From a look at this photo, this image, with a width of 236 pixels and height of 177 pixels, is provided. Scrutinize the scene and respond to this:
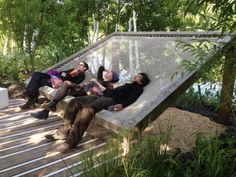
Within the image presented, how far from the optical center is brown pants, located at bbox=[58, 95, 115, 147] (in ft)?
10.7

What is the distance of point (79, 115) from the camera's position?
3.35 m

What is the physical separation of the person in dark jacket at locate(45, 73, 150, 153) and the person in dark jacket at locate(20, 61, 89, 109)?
891mm

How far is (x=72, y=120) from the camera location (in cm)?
348

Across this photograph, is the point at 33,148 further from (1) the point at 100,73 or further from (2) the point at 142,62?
(2) the point at 142,62

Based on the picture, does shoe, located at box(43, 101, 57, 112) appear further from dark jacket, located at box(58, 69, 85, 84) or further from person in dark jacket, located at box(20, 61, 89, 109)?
dark jacket, located at box(58, 69, 85, 84)

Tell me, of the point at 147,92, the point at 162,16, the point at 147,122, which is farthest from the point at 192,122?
the point at 162,16

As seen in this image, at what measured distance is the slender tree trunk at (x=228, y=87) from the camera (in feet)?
7.63

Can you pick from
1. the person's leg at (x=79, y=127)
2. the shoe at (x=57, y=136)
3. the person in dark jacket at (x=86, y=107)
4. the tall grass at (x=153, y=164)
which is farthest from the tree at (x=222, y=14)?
the shoe at (x=57, y=136)

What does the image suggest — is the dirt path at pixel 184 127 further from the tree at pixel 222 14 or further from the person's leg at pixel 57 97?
the person's leg at pixel 57 97

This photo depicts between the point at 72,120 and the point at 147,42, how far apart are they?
196cm

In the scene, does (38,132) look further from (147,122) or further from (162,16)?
(162,16)

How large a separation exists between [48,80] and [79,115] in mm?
1678

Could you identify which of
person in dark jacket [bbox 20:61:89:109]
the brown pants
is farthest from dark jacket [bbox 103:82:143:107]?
person in dark jacket [bbox 20:61:89:109]

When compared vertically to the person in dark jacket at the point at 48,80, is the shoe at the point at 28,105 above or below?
below
